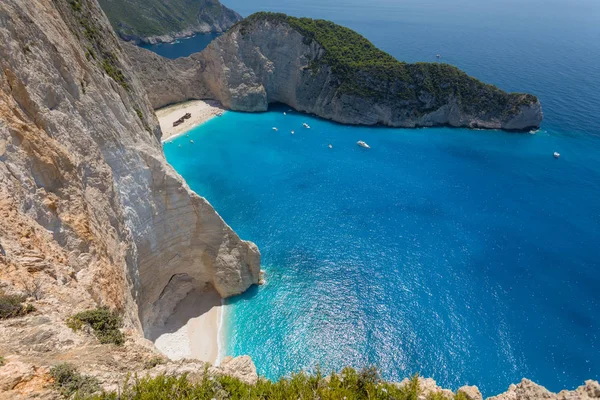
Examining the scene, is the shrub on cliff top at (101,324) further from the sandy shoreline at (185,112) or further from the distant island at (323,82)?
the distant island at (323,82)

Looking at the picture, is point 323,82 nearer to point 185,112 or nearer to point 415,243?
point 185,112

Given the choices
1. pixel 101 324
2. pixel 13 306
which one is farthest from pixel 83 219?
pixel 13 306

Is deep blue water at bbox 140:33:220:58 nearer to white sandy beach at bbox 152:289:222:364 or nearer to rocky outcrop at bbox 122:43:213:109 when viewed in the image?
rocky outcrop at bbox 122:43:213:109

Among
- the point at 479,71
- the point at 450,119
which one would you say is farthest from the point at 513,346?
the point at 479,71

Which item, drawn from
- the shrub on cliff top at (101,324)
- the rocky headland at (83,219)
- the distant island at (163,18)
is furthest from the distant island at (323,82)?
the distant island at (163,18)

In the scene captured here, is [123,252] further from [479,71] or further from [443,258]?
[479,71]

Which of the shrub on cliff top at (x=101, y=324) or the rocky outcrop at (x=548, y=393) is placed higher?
the shrub on cliff top at (x=101, y=324)

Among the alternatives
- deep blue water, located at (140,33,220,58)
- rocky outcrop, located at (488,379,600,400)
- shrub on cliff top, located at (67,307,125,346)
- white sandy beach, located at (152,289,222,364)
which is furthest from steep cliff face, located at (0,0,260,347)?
deep blue water, located at (140,33,220,58)
